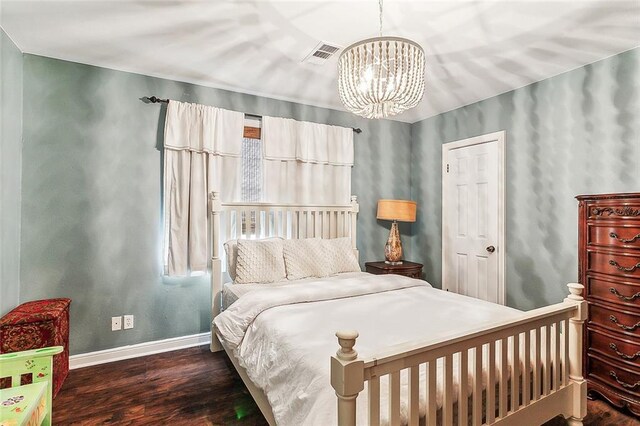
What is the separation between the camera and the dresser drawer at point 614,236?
2074 mm

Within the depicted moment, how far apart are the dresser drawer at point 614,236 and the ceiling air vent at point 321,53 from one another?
7.50 ft

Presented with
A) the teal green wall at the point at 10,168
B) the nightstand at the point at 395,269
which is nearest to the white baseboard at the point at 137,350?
the teal green wall at the point at 10,168

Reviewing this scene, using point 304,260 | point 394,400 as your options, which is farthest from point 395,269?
point 394,400

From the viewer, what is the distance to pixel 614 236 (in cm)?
218

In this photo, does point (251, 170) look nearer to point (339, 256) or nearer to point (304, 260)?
point (304, 260)

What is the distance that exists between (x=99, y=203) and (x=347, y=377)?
2.73m

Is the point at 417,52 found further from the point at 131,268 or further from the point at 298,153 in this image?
the point at 131,268

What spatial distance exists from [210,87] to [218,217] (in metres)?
1.31

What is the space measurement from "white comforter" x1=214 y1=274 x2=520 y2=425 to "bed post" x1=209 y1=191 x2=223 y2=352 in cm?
57

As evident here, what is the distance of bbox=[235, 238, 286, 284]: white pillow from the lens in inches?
111

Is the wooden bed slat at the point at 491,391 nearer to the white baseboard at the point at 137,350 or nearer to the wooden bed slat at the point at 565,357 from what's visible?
the wooden bed slat at the point at 565,357

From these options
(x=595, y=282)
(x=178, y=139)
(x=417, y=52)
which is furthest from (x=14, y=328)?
(x=595, y=282)

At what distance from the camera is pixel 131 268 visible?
9.53ft

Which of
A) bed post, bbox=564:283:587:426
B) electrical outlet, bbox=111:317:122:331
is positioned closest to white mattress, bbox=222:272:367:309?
electrical outlet, bbox=111:317:122:331
